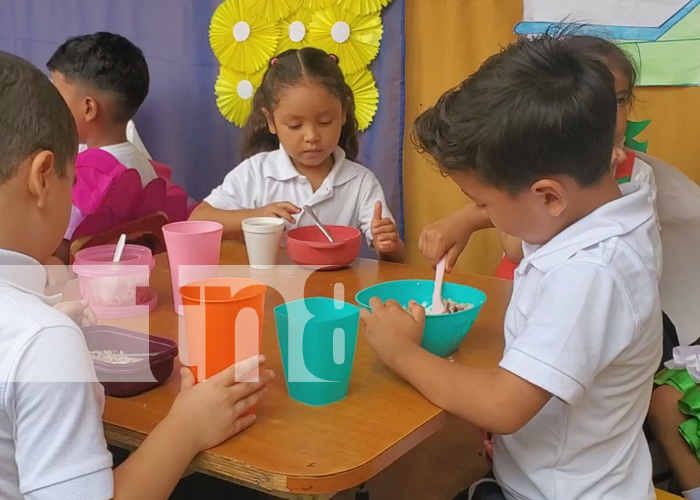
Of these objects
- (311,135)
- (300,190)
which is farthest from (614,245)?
(300,190)

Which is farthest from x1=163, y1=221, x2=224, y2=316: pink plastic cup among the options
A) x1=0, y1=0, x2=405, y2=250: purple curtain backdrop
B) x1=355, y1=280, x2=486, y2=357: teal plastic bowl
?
x1=0, y1=0, x2=405, y2=250: purple curtain backdrop

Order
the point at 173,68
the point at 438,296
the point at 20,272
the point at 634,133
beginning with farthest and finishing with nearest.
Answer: the point at 173,68, the point at 634,133, the point at 438,296, the point at 20,272

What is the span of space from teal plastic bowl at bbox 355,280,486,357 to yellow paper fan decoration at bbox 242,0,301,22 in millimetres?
1595

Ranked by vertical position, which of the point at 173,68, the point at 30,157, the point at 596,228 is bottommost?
the point at 596,228

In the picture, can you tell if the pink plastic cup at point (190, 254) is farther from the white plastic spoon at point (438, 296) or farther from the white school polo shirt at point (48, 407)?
the white school polo shirt at point (48, 407)

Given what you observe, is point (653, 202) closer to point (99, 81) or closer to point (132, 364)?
point (132, 364)

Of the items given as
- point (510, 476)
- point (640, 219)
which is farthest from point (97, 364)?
point (640, 219)

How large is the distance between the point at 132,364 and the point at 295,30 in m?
1.86

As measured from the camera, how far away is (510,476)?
1077 mm

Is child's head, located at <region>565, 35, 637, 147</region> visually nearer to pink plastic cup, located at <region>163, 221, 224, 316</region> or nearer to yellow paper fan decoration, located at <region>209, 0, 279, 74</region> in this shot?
pink plastic cup, located at <region>163, 221, 224, 316</region>

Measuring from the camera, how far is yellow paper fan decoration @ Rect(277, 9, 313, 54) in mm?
2570

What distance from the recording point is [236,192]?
2006mm

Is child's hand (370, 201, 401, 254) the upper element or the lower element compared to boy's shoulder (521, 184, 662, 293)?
lower

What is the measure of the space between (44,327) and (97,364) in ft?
0.78
